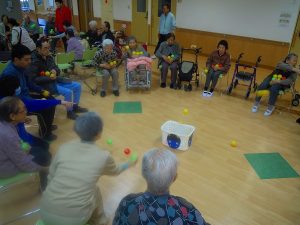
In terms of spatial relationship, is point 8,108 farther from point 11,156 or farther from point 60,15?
point 60,15

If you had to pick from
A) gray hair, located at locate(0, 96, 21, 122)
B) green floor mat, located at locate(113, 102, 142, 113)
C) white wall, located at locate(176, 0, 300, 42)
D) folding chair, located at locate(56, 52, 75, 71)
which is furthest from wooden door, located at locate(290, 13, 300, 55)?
gray hair, located at locate(0, 96, 21, 122)

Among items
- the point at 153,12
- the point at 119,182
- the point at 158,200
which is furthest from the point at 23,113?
the point at 153,12

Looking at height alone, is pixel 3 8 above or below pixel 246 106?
above

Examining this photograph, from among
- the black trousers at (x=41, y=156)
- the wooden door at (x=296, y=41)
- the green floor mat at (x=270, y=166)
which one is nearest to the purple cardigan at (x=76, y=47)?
the black trousers at (x=41, y=156)

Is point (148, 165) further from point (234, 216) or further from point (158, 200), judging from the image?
point (234, 216)

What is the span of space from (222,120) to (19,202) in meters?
2.96

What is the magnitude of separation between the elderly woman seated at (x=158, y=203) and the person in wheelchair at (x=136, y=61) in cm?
378

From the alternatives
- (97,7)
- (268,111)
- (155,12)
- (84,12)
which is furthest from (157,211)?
(84,12)

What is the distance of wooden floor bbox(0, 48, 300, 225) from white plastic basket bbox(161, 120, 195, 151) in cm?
10

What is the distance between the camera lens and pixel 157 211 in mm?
1153

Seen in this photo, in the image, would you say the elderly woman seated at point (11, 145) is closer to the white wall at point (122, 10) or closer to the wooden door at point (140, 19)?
the wooden door at point (140, 19)

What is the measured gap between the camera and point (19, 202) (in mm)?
2400

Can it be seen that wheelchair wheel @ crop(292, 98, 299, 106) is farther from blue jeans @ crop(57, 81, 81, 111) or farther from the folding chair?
the folding chair

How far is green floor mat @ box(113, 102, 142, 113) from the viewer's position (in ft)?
14.0
